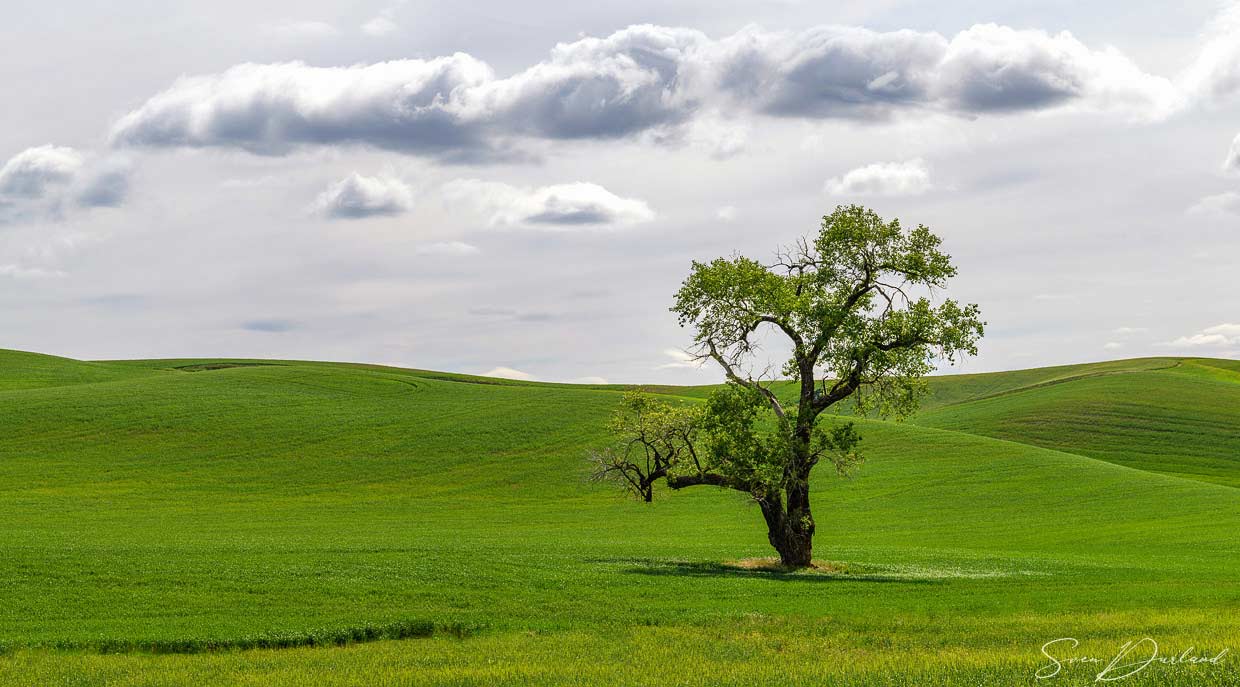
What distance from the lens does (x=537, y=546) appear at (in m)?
36.7

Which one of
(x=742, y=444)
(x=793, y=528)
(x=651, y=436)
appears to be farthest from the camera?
(x=651, y=436)

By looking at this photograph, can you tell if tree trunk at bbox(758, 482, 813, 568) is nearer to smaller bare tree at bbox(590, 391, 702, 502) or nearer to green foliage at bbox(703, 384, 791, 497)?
green foliage at bbox(703, 384, 791, 497)

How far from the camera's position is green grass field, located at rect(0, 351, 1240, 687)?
1744cm

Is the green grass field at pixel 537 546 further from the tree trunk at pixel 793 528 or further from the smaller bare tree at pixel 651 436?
the smaller bare tree at pixel 651 436

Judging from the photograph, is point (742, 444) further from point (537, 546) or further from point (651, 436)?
point (537, 546)

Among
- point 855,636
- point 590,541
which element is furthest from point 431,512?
point 855,636

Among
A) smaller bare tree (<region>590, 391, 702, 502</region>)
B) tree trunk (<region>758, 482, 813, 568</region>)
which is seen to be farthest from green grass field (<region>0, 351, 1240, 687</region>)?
smaller bare tree (<region>590, 391, 702, 502</region>)

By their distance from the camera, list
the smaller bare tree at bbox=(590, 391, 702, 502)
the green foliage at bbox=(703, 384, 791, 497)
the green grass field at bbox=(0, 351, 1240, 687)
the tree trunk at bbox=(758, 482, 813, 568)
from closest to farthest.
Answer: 1. the green grass field at bbox=(0, 351, 1240, 687)
2. the green foliage at bbox=(703, 384, 791, 497)
3. the tree trunk at bbox=(758, 482, 813, 568)
4. the smaller bare tree at bbox=(590, 391, 702, 502)

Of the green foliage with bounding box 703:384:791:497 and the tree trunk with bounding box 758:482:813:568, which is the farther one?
the tree trunk with bounding box 758:482:813:568

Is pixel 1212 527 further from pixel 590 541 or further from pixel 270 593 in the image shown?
pixel 270 593

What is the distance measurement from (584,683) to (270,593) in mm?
13355

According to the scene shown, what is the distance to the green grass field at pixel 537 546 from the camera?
17.4 metres

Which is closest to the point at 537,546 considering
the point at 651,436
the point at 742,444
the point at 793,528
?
the point at 651,436

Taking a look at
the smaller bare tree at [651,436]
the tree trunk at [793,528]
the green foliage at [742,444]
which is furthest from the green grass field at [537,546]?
the green foliage at [742,444]
